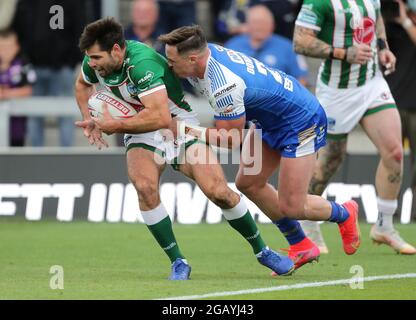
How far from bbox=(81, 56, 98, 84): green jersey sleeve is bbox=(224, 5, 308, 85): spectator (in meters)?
5.16

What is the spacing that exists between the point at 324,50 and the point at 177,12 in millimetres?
5259

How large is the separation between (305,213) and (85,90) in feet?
6.36

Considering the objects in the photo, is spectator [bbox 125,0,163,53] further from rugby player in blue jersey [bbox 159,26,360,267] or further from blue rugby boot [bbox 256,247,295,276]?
blue rugby boot [bbox 256,247,295,276]

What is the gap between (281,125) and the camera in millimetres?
8914

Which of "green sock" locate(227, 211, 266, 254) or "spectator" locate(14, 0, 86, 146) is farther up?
"green sock" locate(227, 211, 266, 254)

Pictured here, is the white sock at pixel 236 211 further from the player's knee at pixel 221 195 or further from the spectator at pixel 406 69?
the spectator at pixel 406 69

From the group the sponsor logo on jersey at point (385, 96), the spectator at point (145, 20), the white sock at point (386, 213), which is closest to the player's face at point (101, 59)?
the sponsor logo on jersey at point (385, 96)

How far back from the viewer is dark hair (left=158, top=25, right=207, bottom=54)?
27.6ft

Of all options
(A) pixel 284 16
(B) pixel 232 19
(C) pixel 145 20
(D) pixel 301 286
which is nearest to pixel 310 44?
(D) pixel 301 286

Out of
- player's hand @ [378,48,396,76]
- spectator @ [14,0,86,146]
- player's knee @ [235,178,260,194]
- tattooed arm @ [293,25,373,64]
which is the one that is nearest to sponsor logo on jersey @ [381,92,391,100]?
player's hand @ [378,48,396,76]

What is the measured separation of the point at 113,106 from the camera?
8883 millimetres
